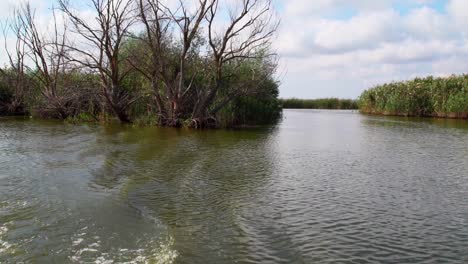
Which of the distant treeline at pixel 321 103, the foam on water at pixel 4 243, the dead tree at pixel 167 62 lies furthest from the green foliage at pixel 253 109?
the distant treeline at pixel 321 103

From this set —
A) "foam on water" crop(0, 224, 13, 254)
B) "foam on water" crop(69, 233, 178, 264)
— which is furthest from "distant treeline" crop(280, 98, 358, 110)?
"foam on water" crop(69, 233, 178, 264)

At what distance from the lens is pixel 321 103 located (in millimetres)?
58312

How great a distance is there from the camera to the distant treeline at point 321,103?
5722 cm

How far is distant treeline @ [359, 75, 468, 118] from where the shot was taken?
32.2 metres

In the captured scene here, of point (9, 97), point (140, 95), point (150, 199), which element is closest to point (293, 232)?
point (150, 199)

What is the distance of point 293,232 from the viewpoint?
18.7ft

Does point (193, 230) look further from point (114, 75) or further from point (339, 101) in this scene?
point (339, 101)

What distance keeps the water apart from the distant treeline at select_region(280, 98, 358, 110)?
44996 millimetres

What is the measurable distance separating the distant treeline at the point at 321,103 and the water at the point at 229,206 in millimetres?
44996

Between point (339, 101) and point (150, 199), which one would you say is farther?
point (339, 101)

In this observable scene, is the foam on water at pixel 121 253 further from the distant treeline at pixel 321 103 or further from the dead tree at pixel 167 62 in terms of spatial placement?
the distant treeline at pixel 321 103

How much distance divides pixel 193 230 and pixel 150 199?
1.84 m

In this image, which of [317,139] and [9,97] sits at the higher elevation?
[9,97]

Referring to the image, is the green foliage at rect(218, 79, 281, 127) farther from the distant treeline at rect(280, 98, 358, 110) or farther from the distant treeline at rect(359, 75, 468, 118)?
the distant treeline at rect(280, 98, 358, 110)
